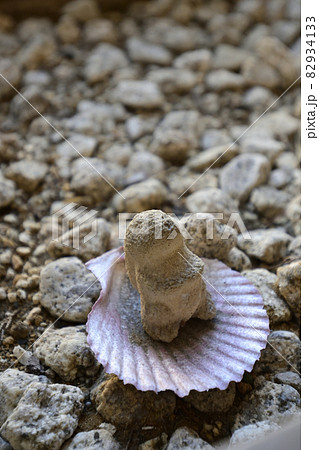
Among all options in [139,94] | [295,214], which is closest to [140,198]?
[295,214]

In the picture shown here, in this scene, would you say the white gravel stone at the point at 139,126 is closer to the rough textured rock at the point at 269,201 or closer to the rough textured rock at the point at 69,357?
the rough textured rock at the point at 269,201

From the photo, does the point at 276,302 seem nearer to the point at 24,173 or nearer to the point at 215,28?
the point at 24,173

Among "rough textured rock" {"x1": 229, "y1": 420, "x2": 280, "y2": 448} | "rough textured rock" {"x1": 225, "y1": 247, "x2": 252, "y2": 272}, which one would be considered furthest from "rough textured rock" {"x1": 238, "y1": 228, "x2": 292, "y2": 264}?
"rough textured rock" {"x1": 229, "y1": 420, "x2": 280, "y2": 448}

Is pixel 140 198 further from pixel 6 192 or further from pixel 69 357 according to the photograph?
pixel 69 357

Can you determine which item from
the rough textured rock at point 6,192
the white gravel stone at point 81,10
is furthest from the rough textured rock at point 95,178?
the white gravel stone at point 81,10

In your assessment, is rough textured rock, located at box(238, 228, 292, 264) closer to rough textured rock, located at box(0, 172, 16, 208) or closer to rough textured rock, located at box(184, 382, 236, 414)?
rough textured rock, located at box(184, 382, 236, 414)
